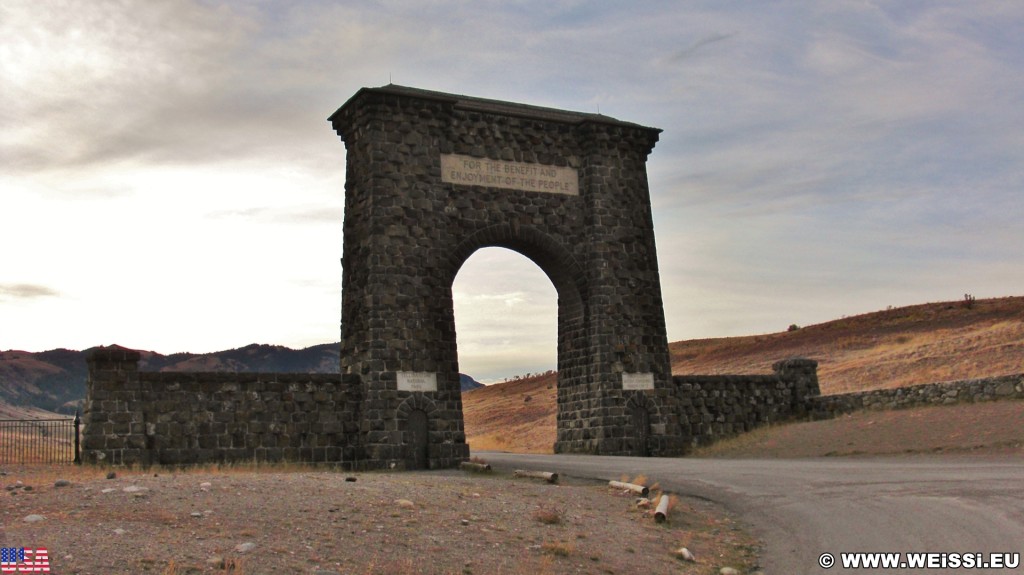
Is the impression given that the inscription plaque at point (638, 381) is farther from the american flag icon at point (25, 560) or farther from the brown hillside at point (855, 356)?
the american flag icon at point (25, 560)

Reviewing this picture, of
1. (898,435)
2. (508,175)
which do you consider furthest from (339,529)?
(898,435)

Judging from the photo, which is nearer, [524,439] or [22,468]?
[22,468]

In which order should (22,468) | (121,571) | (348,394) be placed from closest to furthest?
(121,571)
(22,468)
(348,394)

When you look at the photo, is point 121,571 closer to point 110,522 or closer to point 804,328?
point 110,522

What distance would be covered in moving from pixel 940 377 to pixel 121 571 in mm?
39531

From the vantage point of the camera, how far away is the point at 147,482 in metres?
15.5

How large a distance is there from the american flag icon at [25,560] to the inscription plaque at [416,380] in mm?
16645

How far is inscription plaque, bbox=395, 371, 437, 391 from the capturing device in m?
26.8

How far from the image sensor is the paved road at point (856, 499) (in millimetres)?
13078

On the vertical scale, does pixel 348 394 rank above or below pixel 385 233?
below

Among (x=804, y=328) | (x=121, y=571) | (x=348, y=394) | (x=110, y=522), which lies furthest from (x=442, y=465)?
(x=804, y=328)

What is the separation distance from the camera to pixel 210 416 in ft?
80.7

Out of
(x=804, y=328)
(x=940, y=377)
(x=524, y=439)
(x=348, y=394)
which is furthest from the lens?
(x=804, y=328)

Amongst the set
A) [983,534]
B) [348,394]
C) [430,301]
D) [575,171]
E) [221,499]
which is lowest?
[983,534]
